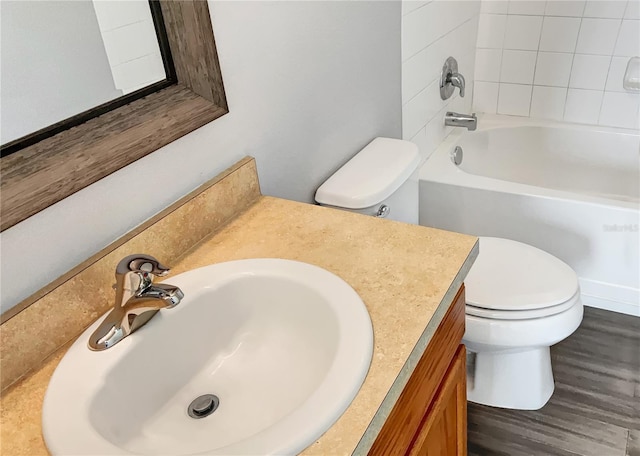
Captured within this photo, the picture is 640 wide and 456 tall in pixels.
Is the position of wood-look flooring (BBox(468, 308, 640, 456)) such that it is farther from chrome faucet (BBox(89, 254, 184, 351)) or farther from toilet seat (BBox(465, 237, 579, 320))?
chrome faucet (BBox(89, 254, 184, 351))

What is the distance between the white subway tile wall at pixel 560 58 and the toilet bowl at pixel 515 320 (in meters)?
1.10

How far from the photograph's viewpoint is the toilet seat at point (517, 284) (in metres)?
1.53

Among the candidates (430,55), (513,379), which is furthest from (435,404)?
(430,55)

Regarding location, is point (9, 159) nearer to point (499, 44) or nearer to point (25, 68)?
point (25, 68)

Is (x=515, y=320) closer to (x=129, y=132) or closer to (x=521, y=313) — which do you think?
(x=521, y=313)

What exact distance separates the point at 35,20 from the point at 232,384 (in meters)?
0.64

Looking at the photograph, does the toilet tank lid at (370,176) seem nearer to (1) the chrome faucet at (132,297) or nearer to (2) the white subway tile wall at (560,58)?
(1) the chrome faucet at (132,297)

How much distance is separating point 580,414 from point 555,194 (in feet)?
2.56

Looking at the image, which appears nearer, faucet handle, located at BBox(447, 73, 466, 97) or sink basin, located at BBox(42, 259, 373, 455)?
sink basin, located at BBox(42, 259, 373, 455)

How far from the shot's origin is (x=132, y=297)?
82 cm

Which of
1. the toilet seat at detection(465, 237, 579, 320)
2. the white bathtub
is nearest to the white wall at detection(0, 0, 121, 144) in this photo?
the toilet seat at detection(465, 237, 579, 320)

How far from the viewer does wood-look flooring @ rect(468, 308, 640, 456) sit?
63.8 inches

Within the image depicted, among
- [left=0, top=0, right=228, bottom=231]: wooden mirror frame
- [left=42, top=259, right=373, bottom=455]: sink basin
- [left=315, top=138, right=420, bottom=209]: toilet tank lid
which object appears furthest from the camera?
[left=315, top=138, right=420, bottom=209]: toilet tank lid

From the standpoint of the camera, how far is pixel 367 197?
4.54ft
